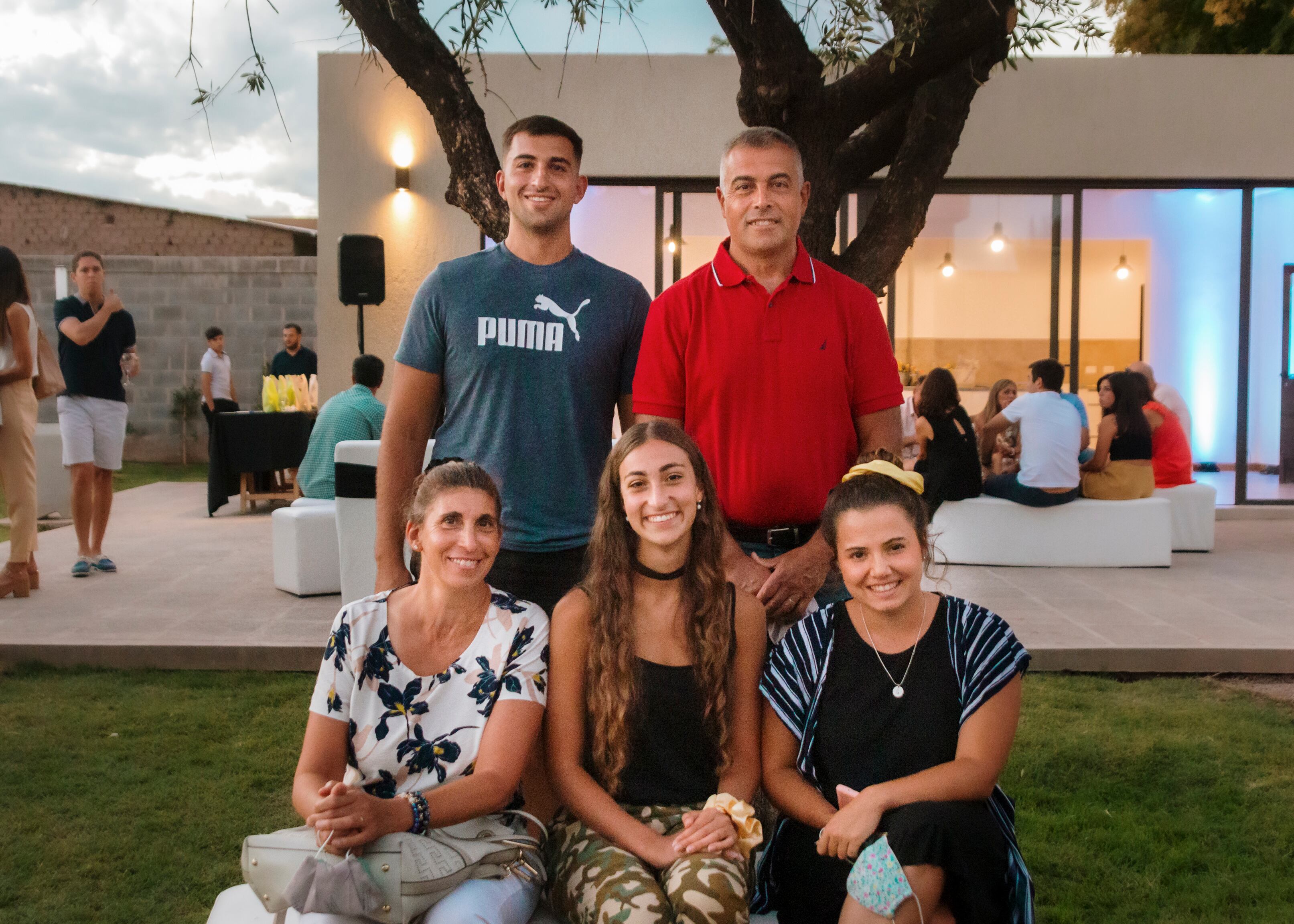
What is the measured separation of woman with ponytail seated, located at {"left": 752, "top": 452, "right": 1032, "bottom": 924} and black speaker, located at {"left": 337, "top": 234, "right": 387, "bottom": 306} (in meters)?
6.97

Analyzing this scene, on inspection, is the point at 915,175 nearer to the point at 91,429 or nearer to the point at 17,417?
the point at 17,417

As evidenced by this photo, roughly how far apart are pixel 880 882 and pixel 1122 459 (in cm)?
623

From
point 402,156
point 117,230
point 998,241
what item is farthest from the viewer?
point 117,230

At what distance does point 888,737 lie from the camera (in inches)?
86.4

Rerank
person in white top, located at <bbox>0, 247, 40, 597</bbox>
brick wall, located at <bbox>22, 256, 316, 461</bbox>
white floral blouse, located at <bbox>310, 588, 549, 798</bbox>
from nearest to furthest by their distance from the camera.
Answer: white floral blouse, located at <bbox>310, 588, 549, 798</bbox>, person in white top, located at <bbox>0, 247, 40, 597</bbox>, brick wall, located at <bbox>22, 256, 316, 461</bbox>

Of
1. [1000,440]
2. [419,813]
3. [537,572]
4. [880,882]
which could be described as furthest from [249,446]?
[880,882]

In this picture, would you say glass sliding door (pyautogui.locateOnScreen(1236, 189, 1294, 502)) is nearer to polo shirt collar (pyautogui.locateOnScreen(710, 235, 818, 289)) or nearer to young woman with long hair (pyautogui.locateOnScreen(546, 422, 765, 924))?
polo shirt collar (pyautogui.locateOnScreen(710, 235, 818, 289))

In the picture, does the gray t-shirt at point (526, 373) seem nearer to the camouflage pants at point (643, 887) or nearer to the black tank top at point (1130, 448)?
the camouflage pants at point (643, 887)

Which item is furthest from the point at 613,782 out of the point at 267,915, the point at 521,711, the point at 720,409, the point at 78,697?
the point at 78,697

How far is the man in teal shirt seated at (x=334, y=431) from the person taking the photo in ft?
21.3

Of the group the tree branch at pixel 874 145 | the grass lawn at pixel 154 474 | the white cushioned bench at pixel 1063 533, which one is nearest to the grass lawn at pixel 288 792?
the tree branch at pixel 874 145

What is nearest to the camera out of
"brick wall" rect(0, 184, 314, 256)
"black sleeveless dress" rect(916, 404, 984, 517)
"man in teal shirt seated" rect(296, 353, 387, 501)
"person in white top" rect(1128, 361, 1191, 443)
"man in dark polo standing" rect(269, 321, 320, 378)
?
"man in teal shirt seated" rect(296, 353, 387, 501)

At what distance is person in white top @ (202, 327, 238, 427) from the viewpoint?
11617 millimetres

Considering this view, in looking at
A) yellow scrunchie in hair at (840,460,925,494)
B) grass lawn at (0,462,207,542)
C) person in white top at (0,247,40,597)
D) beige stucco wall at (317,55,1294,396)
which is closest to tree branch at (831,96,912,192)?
yellow scrunchie in hair at (840,460,925,494)
